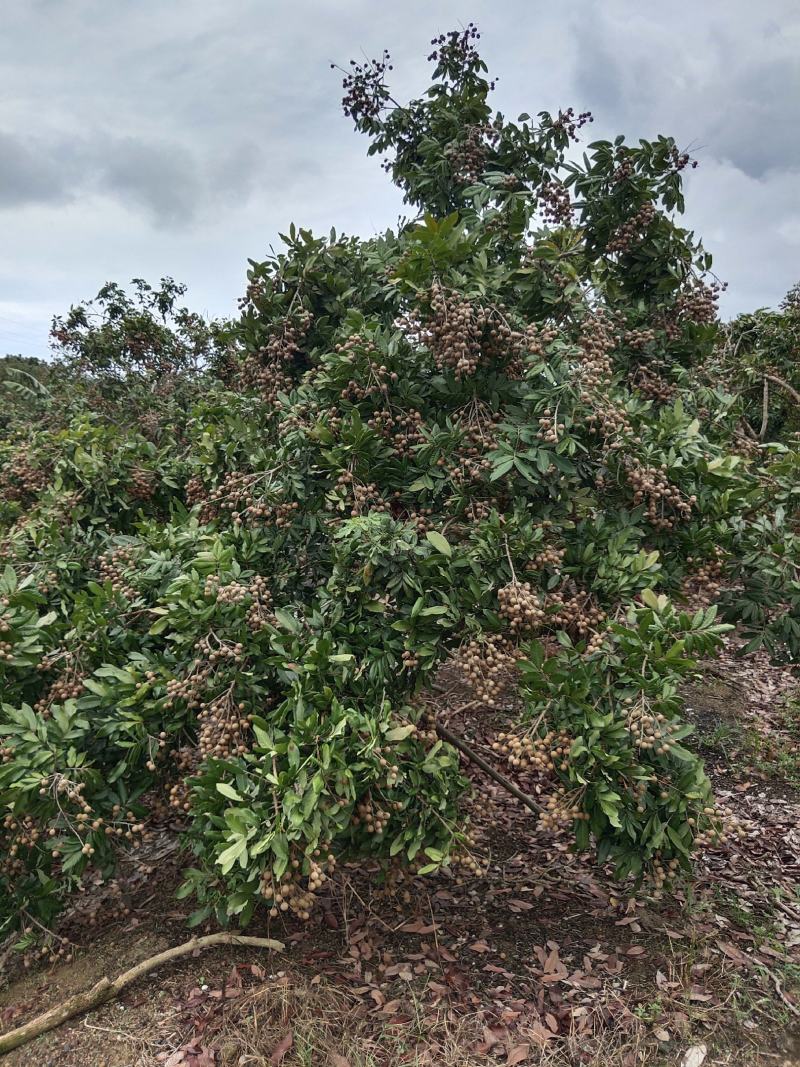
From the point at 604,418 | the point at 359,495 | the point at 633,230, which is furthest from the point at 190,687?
the point at 633,230

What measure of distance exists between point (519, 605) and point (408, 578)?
0.45m

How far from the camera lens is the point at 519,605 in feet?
8.30

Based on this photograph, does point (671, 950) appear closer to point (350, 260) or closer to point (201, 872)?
point (201, 872)

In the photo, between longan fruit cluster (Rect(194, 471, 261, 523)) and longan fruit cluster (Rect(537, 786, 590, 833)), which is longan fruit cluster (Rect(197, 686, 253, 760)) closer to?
longan fruit cluster (Rect(194, 471, 261, 523))

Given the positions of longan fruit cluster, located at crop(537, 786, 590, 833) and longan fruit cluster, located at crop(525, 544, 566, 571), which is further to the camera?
longan fruit cluster, located at crop(525, 544, 566, 571)

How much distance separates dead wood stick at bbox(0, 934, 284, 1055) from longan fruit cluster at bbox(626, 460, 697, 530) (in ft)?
8.87

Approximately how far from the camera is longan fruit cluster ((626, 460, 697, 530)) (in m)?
2.82

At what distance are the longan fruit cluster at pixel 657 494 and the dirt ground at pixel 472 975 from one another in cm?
71

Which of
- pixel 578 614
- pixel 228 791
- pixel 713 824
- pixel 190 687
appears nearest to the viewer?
pixel 228 791

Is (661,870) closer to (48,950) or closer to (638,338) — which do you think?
(638,338)

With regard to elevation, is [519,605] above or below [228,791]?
above

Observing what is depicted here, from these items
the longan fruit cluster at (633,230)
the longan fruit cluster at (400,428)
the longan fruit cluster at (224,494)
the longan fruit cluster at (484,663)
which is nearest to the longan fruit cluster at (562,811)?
the longan fruit cluster at (484,663)

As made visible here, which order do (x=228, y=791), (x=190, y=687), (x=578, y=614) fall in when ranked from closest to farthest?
(x=228, y=791) → (x=190, y=687) → (x=578, y=614)

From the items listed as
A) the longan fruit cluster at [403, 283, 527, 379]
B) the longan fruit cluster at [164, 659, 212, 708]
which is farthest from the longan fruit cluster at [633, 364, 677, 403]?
the longan fruit cluster at [164, 659, 212, 708]
